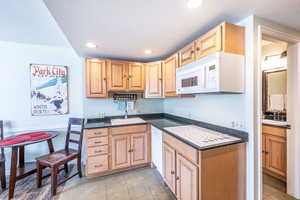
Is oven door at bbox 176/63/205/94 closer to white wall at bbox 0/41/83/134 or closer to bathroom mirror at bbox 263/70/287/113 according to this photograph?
bathroom mirror at bbox 263/70/287/113

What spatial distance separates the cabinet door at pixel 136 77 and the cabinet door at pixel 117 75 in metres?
0.11

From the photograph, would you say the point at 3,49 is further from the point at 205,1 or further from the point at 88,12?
the point at 205,1

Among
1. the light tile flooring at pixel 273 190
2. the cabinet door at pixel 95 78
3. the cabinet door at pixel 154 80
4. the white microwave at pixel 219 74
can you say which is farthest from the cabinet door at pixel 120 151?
the light tile flooring at pixel 273 190

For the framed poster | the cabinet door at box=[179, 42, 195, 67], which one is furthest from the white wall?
the cabinet door at box=[179, 42, 195, 67]

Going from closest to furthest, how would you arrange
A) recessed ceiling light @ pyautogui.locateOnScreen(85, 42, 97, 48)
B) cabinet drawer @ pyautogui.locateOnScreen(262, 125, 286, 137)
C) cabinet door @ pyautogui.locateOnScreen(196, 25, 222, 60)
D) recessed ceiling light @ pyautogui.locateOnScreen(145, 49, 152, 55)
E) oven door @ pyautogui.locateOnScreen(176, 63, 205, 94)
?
cabinet door @ pyautogui.locateOnScreen(196, 25, 222, 60) < oven door @ pyautogui.locateOnScreen(176, 63, 205, 94) < cabinet drawer @ pyautogui.locateOnScreen(262, 125, 286, 137) < recessed ceiling light @ pyautogui.locateOnScreen(85, 42, 97, 48) < recessed ceiling light @ pyautogui.locateOnScreen(145, 49, 152, 55)

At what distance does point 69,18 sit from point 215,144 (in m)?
2.04

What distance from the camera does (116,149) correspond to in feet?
7.87

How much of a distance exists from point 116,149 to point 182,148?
4.31ft

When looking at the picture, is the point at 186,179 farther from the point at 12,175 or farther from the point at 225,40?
the point at 12,175

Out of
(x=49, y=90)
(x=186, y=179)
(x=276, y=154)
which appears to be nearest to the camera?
(x=186, y=179)

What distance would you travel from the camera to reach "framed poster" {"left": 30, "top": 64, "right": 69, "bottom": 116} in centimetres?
260

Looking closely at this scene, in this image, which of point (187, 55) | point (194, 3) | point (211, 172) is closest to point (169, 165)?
point (211, 172)

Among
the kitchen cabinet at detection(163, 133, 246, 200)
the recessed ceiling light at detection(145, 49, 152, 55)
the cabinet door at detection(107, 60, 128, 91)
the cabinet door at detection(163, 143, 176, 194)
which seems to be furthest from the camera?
the cabinet door at detection(107, 60, 128, 91)

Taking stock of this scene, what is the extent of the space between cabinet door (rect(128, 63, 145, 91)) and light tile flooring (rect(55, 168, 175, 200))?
1.66 meters
